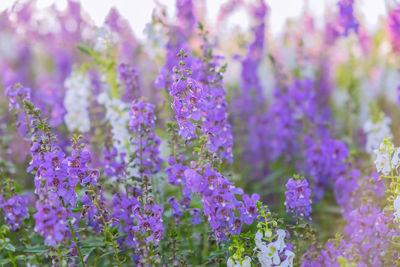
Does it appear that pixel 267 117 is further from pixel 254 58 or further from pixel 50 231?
pixel 50 231

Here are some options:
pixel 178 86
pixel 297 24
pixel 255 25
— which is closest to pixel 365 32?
pixel 297 24

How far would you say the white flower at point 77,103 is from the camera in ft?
15.4

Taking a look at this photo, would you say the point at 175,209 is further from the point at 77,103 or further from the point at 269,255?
the point at 77,103

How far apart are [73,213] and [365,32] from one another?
577 cm

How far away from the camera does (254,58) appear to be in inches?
226

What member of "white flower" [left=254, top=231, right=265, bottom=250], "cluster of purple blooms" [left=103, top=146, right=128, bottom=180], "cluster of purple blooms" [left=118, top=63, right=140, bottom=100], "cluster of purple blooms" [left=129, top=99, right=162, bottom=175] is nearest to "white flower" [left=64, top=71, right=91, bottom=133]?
"cluster of purple blooms" [left=118, top=63, right=140, bottom=100]

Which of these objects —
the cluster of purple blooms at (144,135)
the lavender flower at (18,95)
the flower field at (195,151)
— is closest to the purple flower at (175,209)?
the flower field at (195,151)

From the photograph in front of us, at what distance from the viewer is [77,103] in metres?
4.74

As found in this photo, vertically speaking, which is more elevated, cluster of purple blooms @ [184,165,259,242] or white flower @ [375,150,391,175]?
white flower @ [375,150,391,175]

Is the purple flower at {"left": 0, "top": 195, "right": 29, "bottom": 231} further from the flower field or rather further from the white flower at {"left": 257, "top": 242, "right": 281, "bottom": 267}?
the white flower at {"left": 257, "top": 242, "right": 281, "bottom": 267}

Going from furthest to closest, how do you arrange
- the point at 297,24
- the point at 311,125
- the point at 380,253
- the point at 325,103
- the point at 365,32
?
1. the point at 297,24
2. the point at 365,32
3. the point at 325,103
4. the point at 311,125
5. the point at 380,253

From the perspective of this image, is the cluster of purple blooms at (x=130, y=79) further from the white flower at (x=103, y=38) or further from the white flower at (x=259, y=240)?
the white flower at (x=259, y=240)

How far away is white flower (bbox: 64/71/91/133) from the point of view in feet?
15.4

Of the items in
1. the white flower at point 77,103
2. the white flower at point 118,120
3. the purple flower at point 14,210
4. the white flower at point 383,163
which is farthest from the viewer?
the white flower at point 77,103
